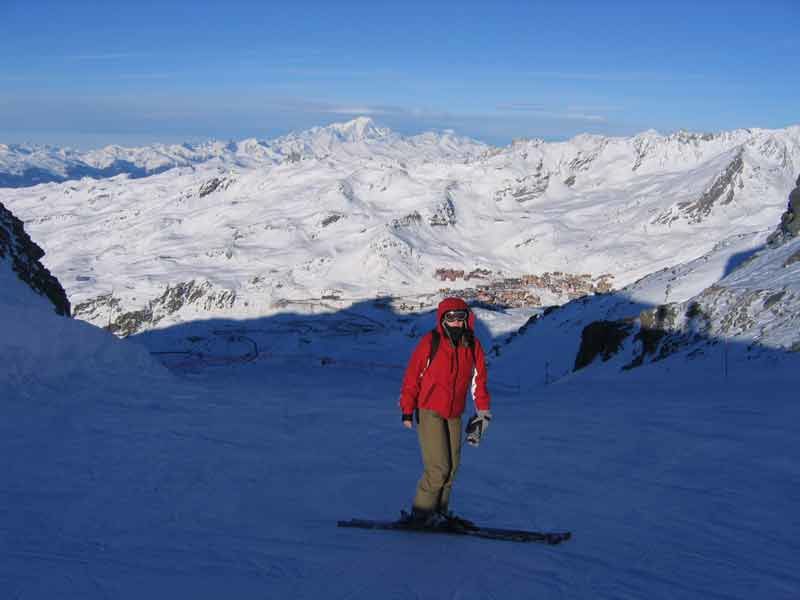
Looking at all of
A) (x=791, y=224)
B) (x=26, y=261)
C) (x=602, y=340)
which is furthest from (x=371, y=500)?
(x=791, y=224)

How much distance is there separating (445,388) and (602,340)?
32907 mm

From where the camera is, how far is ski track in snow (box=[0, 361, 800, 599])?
7.19 meters

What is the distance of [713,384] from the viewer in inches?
791

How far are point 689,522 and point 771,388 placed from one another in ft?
31.2

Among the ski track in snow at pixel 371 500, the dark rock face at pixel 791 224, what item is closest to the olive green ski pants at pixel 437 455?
the ski track in snow at pixel 371 500

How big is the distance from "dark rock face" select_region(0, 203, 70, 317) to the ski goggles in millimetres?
23660

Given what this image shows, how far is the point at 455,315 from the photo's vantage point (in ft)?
26.7

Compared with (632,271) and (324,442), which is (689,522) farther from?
(632,271)

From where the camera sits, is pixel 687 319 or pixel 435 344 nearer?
pixel 435 344

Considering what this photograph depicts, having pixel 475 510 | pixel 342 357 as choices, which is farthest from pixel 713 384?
pixel 342 357

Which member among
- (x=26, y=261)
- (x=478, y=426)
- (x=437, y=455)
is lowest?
(x=26, y=261)

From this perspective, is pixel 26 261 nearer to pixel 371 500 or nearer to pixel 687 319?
pixel 371 500

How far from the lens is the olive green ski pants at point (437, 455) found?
8.45 metres

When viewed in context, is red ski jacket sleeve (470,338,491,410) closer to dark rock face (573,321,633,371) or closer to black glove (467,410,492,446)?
black glove (467,410,492,446)
